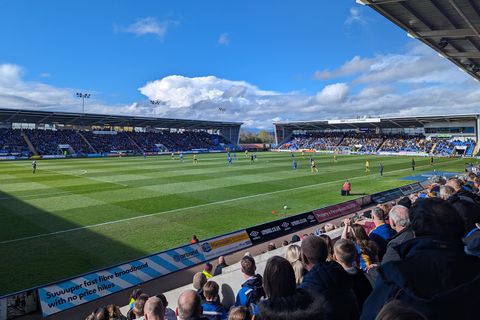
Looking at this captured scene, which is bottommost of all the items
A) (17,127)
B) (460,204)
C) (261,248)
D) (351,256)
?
(261,248)

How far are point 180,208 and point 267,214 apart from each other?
5.40 meters

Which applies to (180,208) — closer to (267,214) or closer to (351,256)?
(267,214)

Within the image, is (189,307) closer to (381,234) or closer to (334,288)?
(334,288)

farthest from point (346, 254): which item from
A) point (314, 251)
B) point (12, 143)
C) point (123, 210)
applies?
point (12, 143)

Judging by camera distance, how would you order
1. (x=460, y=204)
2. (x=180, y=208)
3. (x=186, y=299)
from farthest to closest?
(x=180, y=208)
(x=460, y=204)
(x=186, y=299)

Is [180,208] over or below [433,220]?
below

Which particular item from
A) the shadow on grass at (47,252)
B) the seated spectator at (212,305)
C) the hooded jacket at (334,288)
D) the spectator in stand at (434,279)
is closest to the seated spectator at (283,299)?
the hooded jacket at (334,288)

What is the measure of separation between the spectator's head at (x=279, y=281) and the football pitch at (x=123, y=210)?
33.9 ft

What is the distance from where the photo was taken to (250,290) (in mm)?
4996

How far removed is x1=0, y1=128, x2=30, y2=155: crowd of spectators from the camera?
61156 mm

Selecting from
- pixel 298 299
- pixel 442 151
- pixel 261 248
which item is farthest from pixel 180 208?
pixel 442 151

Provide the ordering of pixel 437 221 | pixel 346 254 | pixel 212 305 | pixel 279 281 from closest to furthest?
pixel 437 221
pixel 279 281
pixel 346 254
pixel 212 305

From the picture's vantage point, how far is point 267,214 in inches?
736

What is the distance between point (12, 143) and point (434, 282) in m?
76.5
